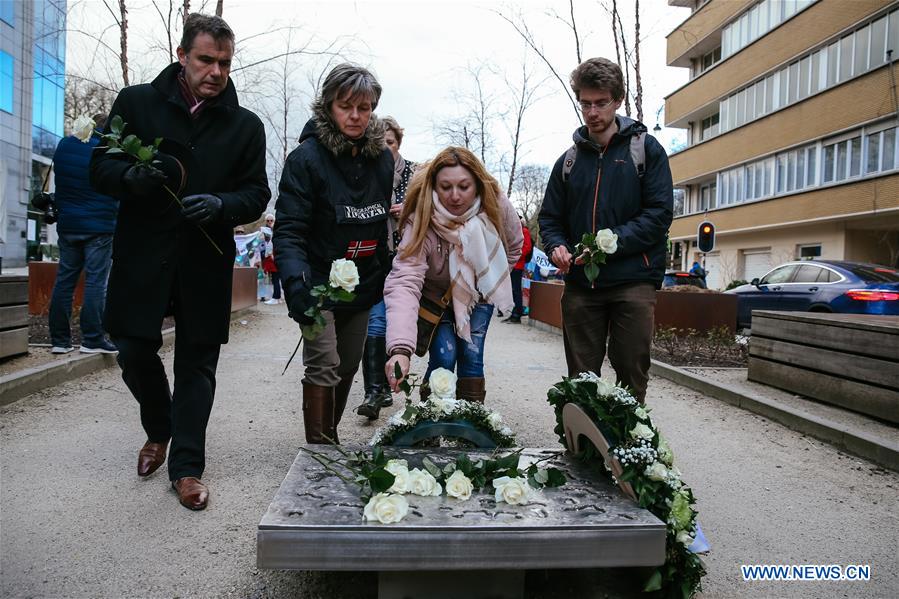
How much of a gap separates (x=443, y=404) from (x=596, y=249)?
1131 millimetres

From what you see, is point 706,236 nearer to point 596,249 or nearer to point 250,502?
point 596,249

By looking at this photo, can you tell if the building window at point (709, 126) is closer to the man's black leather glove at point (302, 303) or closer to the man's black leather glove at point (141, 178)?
the man's black leather glove at point (302, 303)

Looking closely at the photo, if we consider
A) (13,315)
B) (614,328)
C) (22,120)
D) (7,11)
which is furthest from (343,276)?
(22,120)

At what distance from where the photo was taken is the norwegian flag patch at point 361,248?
3.55 m

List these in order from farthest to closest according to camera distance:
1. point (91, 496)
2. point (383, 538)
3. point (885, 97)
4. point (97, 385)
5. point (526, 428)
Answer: point (885, 97) < point (97, 385) < point (526, 428) < point (91, 496) < point (383, 538)

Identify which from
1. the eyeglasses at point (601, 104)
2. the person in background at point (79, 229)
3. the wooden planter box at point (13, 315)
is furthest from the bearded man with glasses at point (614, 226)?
the wooden planter box at point (13, 315)

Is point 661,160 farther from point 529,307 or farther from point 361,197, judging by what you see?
point 529,307

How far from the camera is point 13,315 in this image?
5.81 metres

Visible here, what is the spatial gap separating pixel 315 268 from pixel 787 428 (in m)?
3.79

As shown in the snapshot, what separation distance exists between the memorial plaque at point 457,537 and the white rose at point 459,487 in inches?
1.2

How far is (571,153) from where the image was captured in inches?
154

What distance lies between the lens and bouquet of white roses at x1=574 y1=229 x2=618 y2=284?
3332mm

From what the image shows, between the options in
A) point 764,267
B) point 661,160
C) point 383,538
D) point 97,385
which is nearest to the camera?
point 383,538

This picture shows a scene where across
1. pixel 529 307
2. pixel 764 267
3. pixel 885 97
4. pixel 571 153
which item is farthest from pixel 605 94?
pixel 764 267
